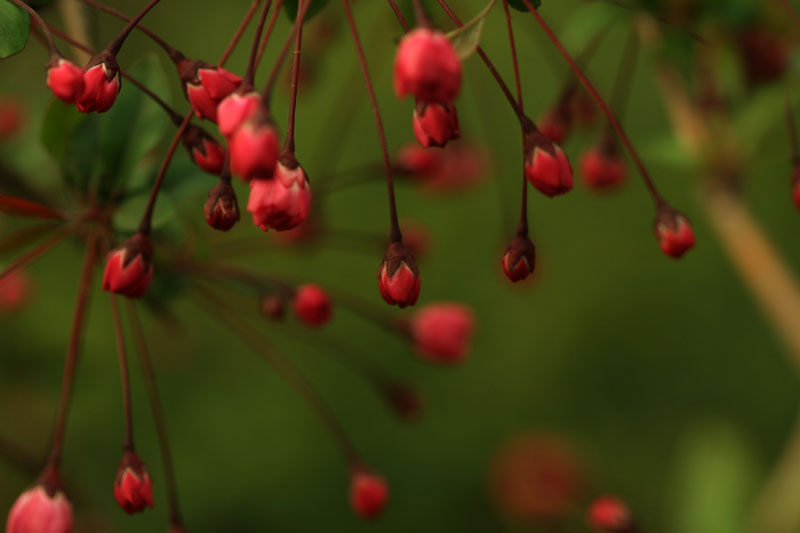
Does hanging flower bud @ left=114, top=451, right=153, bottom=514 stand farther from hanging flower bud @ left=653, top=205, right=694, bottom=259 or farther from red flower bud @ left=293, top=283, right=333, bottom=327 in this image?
hanging flower bud @ left=653, top=205, right=694, bottom=259

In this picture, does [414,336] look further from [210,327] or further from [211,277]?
[210,327]

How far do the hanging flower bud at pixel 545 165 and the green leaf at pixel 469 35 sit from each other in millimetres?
92

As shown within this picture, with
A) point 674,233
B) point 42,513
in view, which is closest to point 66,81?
point 42,513

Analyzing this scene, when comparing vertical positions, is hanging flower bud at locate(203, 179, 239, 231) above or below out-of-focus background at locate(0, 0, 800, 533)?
above

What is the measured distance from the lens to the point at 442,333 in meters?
1.11

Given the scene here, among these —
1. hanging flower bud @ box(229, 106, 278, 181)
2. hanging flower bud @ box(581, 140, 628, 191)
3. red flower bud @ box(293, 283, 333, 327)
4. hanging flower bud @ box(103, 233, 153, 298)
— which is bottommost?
red flower bud @ box(293, 283, 333, 327)

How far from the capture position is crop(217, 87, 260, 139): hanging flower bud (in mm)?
608

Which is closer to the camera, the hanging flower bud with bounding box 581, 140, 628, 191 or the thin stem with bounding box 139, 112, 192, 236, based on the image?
the thin stem with bounding box 139, 112, 192, 236

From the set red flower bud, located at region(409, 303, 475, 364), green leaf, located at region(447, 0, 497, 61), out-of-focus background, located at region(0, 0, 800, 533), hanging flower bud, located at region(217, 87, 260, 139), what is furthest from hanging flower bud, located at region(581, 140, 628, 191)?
out-of-focus background, located at region(0, 0, 800, 533)

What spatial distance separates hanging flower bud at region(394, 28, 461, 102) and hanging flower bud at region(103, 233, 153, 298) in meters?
0.28

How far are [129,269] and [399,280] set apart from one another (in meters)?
0.22

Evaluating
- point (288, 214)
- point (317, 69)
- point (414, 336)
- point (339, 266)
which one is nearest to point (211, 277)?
point (414, 336)

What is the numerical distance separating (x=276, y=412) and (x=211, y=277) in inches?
57.1

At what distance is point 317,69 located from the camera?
144 centimetres
